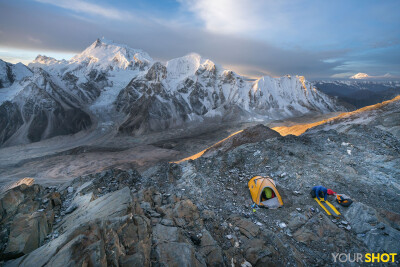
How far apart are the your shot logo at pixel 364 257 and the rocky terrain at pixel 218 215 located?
0.20 m

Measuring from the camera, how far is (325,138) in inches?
739

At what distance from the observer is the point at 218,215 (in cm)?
972

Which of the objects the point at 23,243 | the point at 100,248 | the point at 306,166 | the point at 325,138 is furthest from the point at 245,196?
the point at 325,138

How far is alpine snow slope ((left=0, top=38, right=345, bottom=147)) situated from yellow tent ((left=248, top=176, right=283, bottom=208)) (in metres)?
96.0

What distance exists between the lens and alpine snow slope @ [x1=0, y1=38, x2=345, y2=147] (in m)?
100

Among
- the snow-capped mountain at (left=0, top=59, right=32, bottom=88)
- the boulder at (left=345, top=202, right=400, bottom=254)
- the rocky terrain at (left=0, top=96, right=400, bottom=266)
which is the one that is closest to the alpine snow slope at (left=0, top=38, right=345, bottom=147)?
the snow-capped mountain at (left=0, top=59, right=32, bottom=88)

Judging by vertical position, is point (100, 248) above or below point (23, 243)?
above

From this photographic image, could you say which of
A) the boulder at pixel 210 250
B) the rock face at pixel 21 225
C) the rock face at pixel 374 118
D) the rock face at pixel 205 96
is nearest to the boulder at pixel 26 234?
the rock face at pixel 21 225

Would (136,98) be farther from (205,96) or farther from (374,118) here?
(374,118)

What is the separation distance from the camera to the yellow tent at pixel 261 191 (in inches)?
429

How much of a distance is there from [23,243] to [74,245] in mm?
3630

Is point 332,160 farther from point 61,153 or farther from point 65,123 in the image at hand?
point 65,123

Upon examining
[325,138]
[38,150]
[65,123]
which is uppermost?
[325,138]

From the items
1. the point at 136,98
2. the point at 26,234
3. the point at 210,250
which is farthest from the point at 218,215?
the point at 136,98
